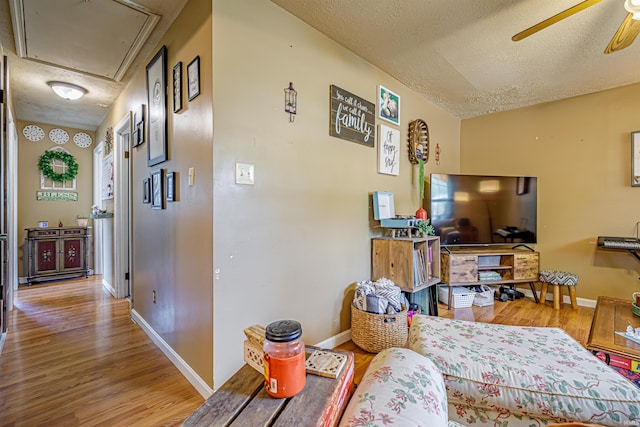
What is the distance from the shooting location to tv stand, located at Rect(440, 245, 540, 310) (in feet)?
10.5

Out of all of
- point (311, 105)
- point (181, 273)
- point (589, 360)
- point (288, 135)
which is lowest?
point (589, 360)

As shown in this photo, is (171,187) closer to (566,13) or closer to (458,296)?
(566,13)

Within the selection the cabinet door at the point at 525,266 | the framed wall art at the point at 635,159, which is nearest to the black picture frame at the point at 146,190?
the cabinet door at the point at 525,266

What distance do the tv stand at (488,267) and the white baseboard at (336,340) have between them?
1420 millimetres

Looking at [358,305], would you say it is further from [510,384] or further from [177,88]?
[177,88]

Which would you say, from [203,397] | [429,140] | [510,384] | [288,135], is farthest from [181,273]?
[429,140]

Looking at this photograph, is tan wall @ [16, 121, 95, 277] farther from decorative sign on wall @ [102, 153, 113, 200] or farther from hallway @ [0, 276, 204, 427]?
hallway @ [0, 276, 204, 427]

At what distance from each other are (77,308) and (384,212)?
11.3ft

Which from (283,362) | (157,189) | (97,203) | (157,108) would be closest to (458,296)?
(283,362)

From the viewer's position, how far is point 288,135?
1941 mm

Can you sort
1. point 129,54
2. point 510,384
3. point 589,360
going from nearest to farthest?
point 510,384
point 589,360
point 129,54

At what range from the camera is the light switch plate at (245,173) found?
1681 mm

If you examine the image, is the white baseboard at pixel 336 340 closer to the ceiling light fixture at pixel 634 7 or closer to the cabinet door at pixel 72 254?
the ceiling light fixture at pixel 634 7

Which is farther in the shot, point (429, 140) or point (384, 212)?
point (429, 140)
